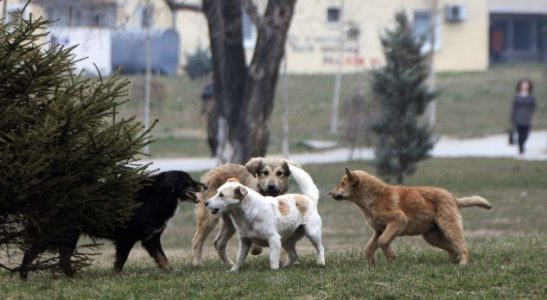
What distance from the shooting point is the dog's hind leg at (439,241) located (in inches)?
445

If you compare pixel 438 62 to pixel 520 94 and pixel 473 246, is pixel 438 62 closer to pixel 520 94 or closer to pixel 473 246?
pixel 520 94

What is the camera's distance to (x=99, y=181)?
10.3 meters

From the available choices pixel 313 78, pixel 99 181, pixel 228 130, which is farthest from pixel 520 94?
pixel 99 181

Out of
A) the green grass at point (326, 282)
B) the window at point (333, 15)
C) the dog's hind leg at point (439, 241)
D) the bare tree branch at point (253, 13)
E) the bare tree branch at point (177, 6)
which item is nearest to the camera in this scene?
the green grass at point (326, 282)

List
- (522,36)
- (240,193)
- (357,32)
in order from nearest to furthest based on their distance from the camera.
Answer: (240,193) < (357,32) < (522,36)

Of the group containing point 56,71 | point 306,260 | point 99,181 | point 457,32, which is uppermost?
point 457,32

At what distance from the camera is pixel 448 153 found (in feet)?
111

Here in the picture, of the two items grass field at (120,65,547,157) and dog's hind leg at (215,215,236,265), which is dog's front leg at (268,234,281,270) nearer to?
dog's hind leg at (215,215,236,265)

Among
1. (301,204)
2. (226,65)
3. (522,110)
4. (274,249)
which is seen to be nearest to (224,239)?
(301,204)

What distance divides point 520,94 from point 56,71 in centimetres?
2326

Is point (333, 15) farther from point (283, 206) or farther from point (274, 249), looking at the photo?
point (274, 249)

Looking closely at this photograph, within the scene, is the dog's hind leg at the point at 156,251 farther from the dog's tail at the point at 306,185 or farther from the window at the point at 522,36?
the window at the point at 522,36

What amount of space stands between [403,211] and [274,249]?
125 centimetres

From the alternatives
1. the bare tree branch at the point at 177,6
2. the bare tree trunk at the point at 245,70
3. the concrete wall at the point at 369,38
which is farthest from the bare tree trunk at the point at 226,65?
the concrete wall at the point at 369,38
